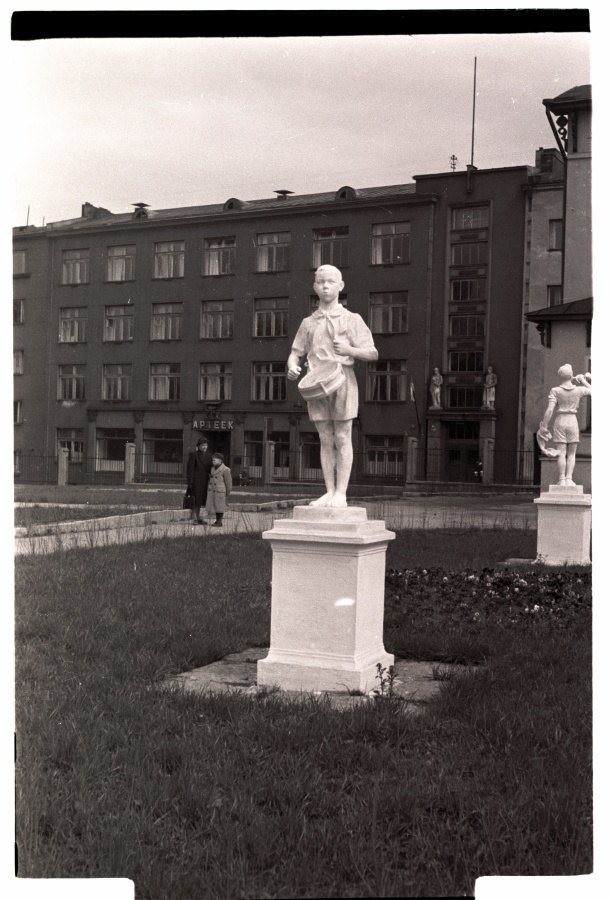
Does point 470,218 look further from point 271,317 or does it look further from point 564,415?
point 271,317

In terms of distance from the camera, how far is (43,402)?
678 cm

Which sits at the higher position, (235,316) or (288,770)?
(235,316)

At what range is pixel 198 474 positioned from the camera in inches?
488

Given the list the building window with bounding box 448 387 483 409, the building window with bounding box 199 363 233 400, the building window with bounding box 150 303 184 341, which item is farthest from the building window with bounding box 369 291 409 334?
the building window with bounding box 150 303 184 341

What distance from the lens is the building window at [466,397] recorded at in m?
11.3

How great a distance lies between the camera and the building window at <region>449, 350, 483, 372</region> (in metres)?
12.0

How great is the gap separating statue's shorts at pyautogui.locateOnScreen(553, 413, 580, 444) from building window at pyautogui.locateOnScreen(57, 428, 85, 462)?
595 centimetres

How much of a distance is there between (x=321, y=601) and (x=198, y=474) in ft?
23.8

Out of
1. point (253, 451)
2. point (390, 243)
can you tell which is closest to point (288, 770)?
point (390, 243)

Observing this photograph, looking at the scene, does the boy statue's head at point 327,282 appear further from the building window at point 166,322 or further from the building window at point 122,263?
the building window at point 166,322

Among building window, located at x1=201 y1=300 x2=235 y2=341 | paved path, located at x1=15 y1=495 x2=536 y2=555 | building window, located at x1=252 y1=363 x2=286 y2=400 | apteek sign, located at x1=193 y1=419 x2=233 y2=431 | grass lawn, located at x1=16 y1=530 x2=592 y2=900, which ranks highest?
building window, located at x1=201 y1=300 x2=235 y2=341

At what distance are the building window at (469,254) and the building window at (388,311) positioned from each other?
92cm

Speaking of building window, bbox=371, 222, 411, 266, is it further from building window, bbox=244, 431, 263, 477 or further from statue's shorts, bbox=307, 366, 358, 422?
statue's shorts, bbox=307, 366, 358, 422

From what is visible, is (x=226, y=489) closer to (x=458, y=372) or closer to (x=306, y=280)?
(x=458, y=372)
